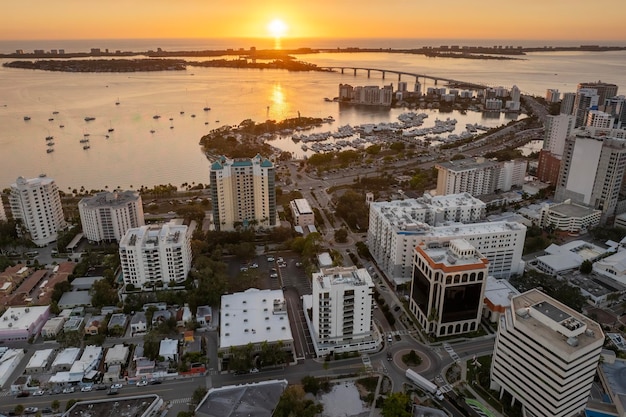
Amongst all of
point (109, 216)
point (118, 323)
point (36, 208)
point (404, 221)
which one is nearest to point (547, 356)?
point (404, 221)

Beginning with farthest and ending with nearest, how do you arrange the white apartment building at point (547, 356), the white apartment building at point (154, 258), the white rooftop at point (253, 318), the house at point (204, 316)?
the white apartment building at point (154, 258) < the house at point (204, 316) < the white rooftop at point (253, 318) < the white apartment building at point (547, 356)

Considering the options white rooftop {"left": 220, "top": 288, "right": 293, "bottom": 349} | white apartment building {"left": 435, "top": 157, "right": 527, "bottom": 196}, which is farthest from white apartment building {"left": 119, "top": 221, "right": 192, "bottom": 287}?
white apartment building {"left": 435, "top": 157, "right": 527, "bottom": 196}

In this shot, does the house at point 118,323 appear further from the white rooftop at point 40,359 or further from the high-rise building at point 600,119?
the high-rise building at point 600,119

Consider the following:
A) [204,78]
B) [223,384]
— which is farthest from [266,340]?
[204,78]

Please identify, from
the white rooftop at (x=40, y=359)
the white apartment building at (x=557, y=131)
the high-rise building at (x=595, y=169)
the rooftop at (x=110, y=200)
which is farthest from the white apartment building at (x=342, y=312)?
→ the white apartment building at (x=557, y=131)

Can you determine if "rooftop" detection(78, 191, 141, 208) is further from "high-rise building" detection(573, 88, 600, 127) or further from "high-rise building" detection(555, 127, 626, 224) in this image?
"high-rise building" detection(573, 88, 600, 127)

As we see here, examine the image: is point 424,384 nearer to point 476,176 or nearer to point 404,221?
point 404,221
